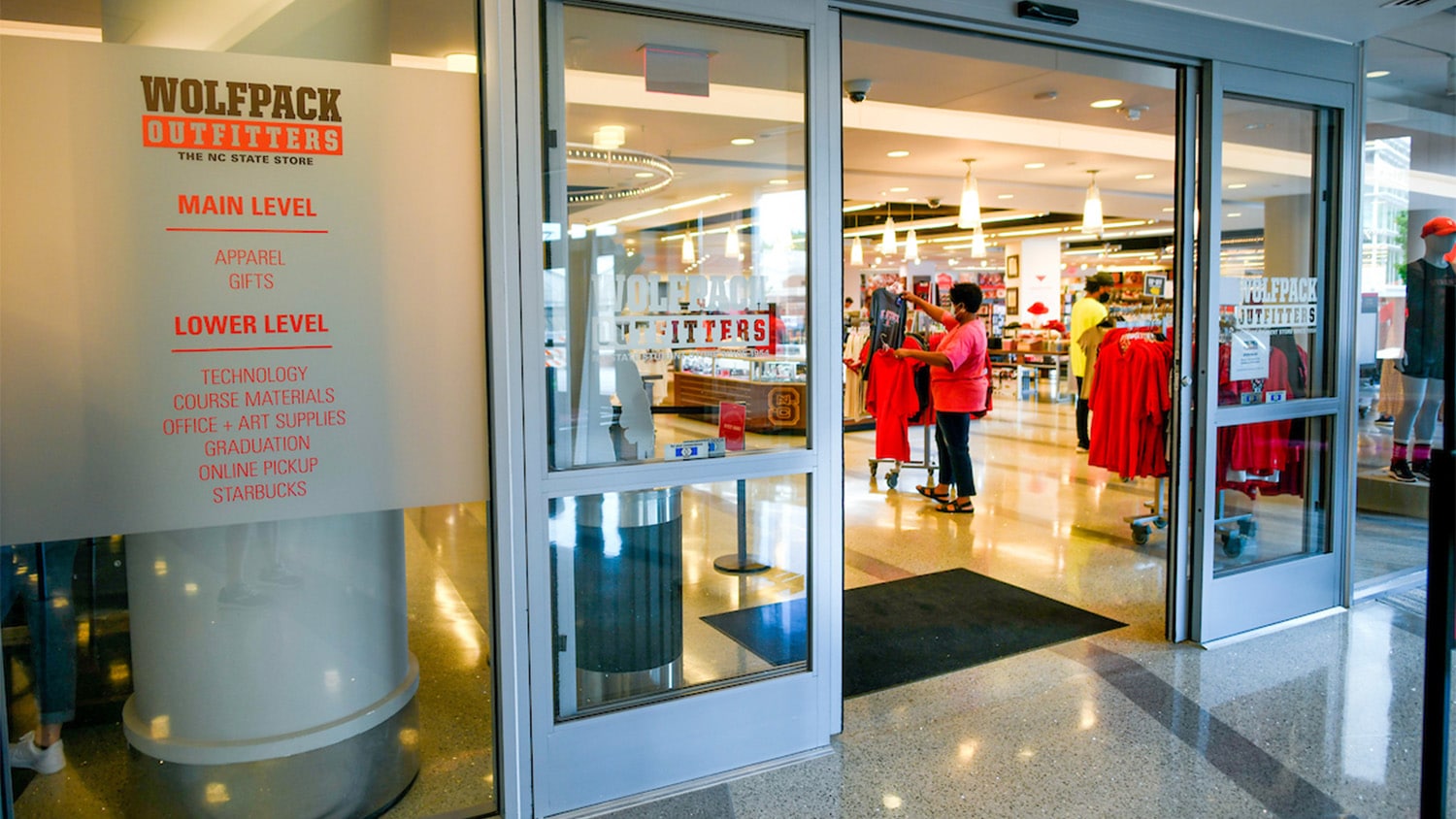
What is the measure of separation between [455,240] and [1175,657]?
3.21 m

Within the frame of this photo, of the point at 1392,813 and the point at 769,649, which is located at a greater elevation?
the point at 769,649

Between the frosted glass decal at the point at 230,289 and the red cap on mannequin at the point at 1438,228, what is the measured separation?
5.12 m

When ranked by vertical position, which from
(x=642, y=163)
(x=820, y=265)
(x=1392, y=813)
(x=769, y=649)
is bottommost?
(x=1392, y=813)

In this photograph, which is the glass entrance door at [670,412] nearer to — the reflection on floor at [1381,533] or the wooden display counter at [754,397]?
the wooden display counter at [754,397]

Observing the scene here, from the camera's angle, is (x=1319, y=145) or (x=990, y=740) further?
(x=1319, y=145)

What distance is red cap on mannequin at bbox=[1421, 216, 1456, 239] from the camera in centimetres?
502

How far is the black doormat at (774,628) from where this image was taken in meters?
3.02

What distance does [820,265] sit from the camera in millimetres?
2896

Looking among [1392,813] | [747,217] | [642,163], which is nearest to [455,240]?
[642,163]

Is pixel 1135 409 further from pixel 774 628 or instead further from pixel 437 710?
pixel 437 710

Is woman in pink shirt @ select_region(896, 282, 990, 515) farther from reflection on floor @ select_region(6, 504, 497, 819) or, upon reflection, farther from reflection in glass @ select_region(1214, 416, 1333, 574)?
reflection on floor @ select_region(6, 504, 497, 819)

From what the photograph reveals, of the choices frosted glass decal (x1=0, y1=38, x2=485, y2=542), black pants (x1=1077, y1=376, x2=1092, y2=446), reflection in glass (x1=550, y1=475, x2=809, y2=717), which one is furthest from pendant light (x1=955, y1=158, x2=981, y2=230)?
frosted glass decal (x1=0, y1=38, x2=485, y2=542)

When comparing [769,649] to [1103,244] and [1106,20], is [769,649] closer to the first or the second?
[1106,20]

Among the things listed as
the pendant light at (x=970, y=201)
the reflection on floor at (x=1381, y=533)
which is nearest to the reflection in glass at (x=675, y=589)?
the reflection on floor at (x=1381, y=533)
